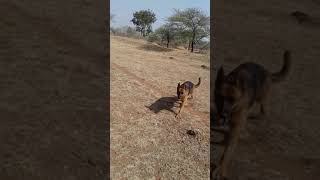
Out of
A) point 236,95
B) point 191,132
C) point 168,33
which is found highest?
point 168,33

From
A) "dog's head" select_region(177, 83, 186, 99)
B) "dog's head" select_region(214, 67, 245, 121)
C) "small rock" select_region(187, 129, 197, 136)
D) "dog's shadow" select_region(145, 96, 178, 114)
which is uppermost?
"dog's head" select_region(214, 67, 245, 121)

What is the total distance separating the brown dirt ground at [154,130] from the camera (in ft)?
25.3

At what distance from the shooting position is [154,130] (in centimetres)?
920

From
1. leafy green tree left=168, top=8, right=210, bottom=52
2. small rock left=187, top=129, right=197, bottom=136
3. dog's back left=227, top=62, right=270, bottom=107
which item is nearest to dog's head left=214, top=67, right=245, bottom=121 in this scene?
dog's back left=227, top=62, right=270, bottom=107

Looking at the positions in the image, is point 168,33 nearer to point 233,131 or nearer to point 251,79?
point 251,79

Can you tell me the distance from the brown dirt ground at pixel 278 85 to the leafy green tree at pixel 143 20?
31.9m

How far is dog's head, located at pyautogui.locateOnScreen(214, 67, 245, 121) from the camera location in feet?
18.1

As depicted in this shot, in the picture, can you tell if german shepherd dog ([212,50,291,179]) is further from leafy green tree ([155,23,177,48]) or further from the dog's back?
leafy green tree ([155,23,177,48])

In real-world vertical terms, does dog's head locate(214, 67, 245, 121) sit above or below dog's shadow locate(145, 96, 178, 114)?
above

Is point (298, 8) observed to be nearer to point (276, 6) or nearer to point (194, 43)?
point (276, 6)

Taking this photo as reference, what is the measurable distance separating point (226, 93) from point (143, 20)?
47655mm
